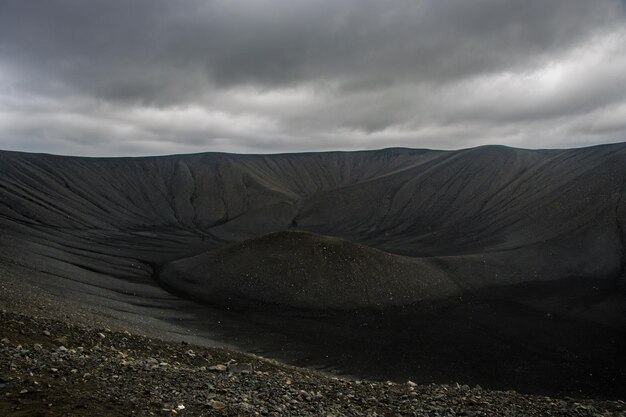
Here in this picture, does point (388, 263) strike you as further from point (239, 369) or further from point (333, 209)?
point (333, 209)

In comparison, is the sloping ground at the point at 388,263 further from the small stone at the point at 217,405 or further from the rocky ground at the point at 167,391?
the small stone at the point at 217,405

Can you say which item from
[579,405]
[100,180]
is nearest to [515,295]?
[579,405]

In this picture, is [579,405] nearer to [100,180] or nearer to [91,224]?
[91,224]

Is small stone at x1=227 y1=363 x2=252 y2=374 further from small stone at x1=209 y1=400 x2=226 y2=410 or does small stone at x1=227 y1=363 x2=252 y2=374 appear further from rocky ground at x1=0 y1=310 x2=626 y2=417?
small stone at x1=209 y1=400 x2=226 y2=410

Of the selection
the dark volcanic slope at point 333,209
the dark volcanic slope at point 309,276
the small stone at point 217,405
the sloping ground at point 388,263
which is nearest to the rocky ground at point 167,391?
the small stone at point 217,405

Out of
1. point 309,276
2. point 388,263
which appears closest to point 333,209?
point 388,263

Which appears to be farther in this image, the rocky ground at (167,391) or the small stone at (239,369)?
the small stone at (239,369)

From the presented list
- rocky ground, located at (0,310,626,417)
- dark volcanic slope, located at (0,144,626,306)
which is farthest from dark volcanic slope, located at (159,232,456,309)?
rocky ground, located at (0,310,626,417)
